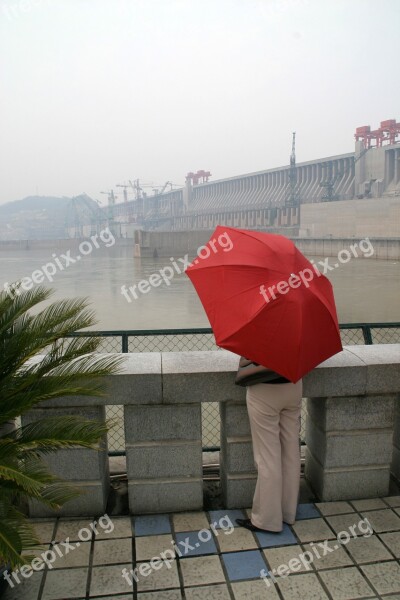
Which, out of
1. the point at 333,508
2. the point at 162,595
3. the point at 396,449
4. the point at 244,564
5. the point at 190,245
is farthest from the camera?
the point at 190,245

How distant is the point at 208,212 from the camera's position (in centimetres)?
11588

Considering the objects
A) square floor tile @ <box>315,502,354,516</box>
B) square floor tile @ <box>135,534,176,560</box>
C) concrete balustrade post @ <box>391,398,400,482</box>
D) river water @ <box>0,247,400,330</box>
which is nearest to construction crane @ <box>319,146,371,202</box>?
river water @ <box>0,247,400,330</box>

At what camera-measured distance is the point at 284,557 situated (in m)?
2.77

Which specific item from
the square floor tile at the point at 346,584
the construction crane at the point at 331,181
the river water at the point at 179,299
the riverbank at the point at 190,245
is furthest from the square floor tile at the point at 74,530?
the construction crane at the point at 331,181

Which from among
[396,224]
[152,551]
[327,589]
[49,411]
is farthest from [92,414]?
[396,224]

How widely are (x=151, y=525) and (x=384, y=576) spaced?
142 centimetres

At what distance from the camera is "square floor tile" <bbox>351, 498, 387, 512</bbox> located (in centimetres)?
328

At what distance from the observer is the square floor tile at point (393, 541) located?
111 inches

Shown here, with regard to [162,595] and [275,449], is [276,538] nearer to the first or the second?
[275,449]

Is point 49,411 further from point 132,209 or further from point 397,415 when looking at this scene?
point 132,209

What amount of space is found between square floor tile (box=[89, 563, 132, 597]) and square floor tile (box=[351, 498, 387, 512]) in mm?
1615

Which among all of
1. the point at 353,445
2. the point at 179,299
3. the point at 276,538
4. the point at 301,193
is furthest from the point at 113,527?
the point at 301,193

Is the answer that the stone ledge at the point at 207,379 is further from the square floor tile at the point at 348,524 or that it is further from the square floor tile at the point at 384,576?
the square floor tile at the point at 384,576

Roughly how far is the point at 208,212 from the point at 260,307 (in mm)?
115458
